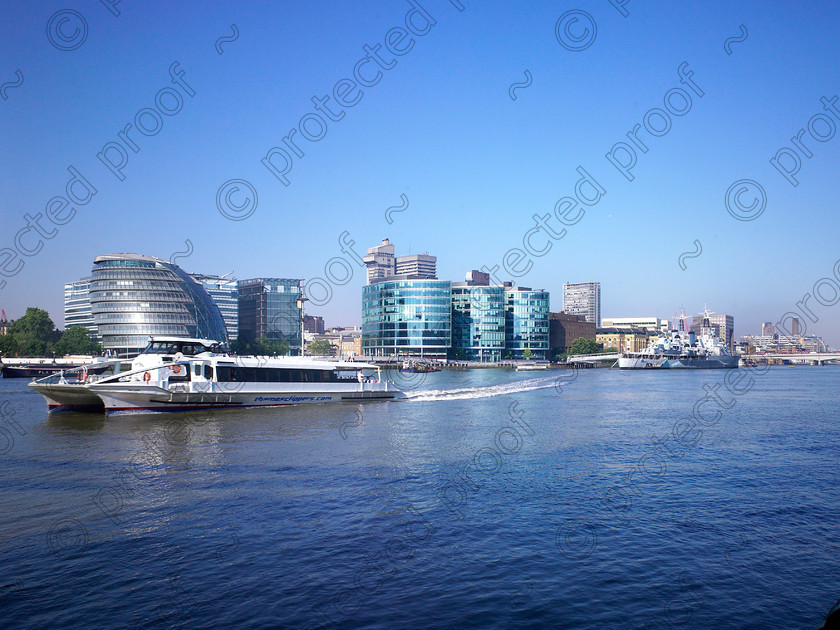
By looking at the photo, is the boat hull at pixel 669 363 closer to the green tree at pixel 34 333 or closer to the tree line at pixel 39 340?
the tree line at pixel 39 340

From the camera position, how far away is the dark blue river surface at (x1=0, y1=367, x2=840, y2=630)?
1375 centimetres

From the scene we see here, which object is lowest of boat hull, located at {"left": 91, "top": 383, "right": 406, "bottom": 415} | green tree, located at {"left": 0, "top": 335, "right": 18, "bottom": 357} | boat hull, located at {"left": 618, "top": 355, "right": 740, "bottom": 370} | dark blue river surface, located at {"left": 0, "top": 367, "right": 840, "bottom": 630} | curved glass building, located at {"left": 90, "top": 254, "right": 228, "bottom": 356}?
boat hull, located at {"left": 618, "top": 355, "right": 740, "bottom": 370}

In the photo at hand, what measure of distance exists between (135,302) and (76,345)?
56.0 ft

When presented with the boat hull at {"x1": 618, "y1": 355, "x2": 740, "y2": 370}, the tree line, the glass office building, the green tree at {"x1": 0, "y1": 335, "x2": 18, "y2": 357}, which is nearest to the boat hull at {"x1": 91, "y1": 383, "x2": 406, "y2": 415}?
the tree line

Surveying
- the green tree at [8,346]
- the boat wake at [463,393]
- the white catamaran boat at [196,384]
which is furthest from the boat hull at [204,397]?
the green tree at [8,346]

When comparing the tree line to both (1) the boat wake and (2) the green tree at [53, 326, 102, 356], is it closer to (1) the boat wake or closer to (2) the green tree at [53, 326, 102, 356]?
(2) the green tree at [53, 326, 102, 356]

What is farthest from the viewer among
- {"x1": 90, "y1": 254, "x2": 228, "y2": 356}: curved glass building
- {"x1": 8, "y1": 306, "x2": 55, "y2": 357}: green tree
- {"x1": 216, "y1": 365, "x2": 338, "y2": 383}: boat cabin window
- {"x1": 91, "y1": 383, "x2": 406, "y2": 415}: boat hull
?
{"x1": 90, "y1": 254, "x2": 228, "y2": 356}: curved glass building

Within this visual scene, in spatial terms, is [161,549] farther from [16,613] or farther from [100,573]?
[16,613]

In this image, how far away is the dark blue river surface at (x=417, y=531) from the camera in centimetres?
1375

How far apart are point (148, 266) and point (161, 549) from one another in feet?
459

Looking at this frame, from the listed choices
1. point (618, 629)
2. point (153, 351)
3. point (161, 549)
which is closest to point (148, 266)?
point (153, 351)

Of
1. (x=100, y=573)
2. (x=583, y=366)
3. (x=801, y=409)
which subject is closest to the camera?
(x=100, y=573)

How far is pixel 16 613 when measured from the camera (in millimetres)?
13195

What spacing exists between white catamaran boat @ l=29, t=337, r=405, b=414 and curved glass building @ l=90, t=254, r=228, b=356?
85396 millimetres
